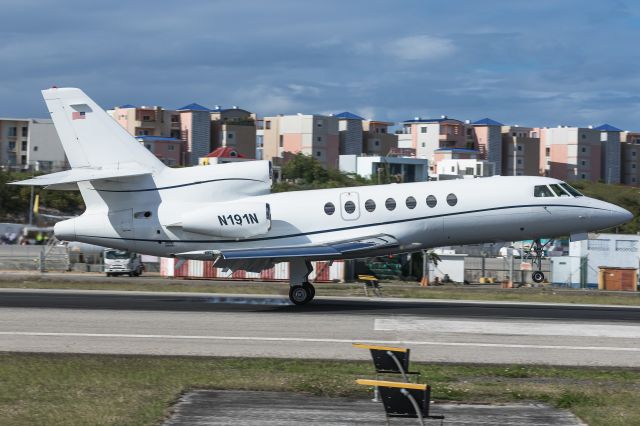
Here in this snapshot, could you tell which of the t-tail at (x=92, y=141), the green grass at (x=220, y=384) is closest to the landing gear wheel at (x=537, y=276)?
the green grass at (x=220, y=384)

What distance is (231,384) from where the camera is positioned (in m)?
13.9

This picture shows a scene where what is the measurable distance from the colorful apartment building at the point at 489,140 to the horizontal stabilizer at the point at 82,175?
142107 mm

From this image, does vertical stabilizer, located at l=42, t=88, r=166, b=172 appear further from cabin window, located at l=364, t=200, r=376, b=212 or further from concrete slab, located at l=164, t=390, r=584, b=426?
concrete slab, located at l=164, t=390, r=584, b=426

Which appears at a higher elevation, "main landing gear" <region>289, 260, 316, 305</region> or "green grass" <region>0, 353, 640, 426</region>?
"main landing gear" <region>289, 260, 316, 305</region>

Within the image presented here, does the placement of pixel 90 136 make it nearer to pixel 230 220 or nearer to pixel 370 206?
pixel 230 220

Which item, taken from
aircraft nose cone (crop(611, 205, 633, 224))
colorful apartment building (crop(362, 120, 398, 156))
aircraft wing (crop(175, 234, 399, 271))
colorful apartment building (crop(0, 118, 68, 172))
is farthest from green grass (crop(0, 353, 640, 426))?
colorful apartment building (crop(362, 120, 398, 156))

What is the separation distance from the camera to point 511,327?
22016mm

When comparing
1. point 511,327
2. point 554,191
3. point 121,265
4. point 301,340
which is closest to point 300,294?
point 511,327

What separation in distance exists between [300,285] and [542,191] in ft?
26.1

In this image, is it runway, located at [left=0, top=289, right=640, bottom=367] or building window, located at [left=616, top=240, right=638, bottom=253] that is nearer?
runway, located at [left=0, top=289, right=640, bottom=367]

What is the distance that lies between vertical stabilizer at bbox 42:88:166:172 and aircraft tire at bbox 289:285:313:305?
5527 millimetres

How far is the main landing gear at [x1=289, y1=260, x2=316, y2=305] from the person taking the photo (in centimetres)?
Answer: 2700

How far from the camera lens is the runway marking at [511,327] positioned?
20984 mm

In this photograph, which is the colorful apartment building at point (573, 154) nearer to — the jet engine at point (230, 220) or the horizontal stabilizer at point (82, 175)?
the jet engine at point (230, 220)
